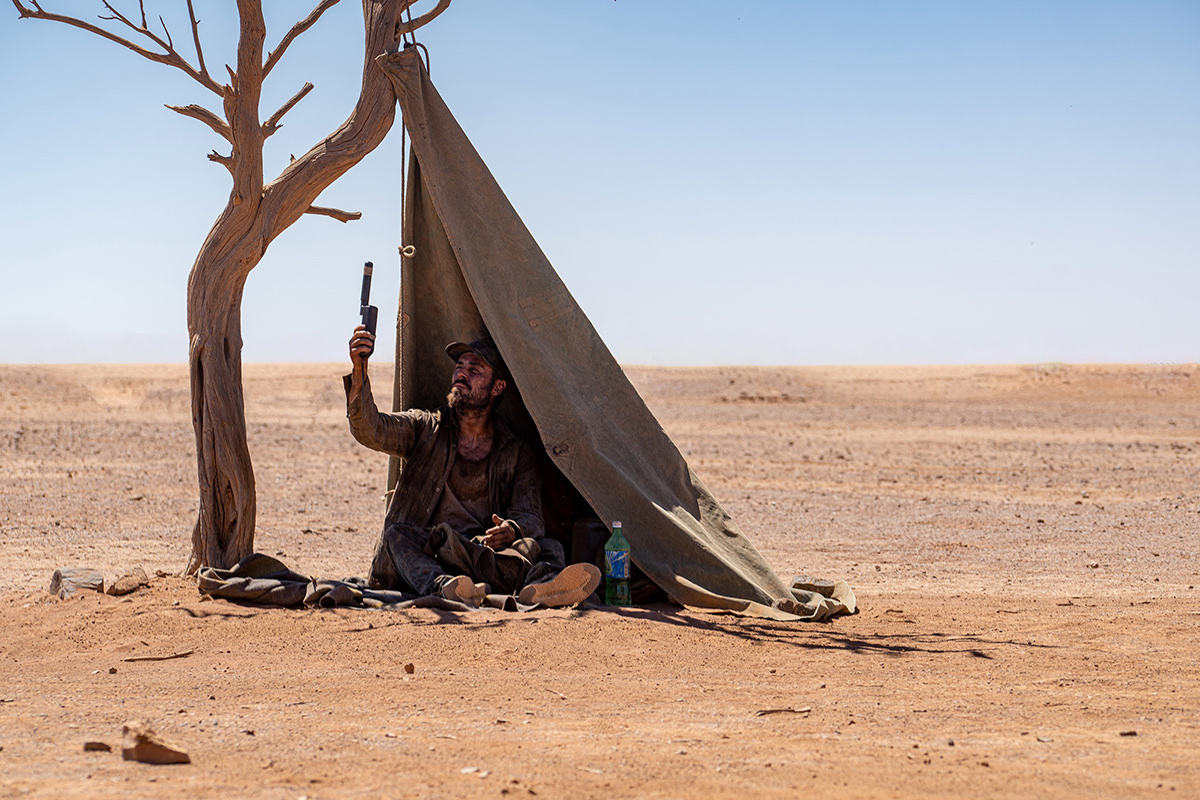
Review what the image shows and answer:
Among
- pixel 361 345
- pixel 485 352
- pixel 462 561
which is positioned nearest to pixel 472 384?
pixel 485 352

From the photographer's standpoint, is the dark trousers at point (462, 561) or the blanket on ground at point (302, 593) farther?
the dark trousers at point (462, 561)

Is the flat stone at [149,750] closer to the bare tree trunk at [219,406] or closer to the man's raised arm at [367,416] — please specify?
the man's raised arm at [367,416]

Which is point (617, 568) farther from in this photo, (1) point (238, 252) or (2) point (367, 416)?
(1) point (238, 252)

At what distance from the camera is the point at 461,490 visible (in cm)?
639

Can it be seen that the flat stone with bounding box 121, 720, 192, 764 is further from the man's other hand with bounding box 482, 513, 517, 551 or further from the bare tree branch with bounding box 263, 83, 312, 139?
the bare tree branch with bounding box 263, 83, 312, 139

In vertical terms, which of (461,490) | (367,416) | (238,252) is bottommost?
(461,490)

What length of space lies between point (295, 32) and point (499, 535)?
3300 millimetres

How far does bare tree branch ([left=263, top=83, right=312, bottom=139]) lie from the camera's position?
643 cm

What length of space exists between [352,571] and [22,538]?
137 inches

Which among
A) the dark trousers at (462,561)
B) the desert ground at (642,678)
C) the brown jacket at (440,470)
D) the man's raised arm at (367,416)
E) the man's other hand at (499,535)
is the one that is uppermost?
the man's raised arm at (367,416)

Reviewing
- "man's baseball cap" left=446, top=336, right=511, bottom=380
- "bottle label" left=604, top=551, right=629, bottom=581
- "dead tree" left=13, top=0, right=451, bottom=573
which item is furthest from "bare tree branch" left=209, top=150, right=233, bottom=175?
"bottle label" left=604, top=551, right=629, bottom=581

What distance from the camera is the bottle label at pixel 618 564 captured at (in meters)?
5.90

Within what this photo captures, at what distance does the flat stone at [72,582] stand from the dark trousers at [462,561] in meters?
1.68

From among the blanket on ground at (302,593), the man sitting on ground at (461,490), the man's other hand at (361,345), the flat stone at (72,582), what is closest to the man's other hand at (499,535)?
Answer: the man sitting on ground at (461,490)
